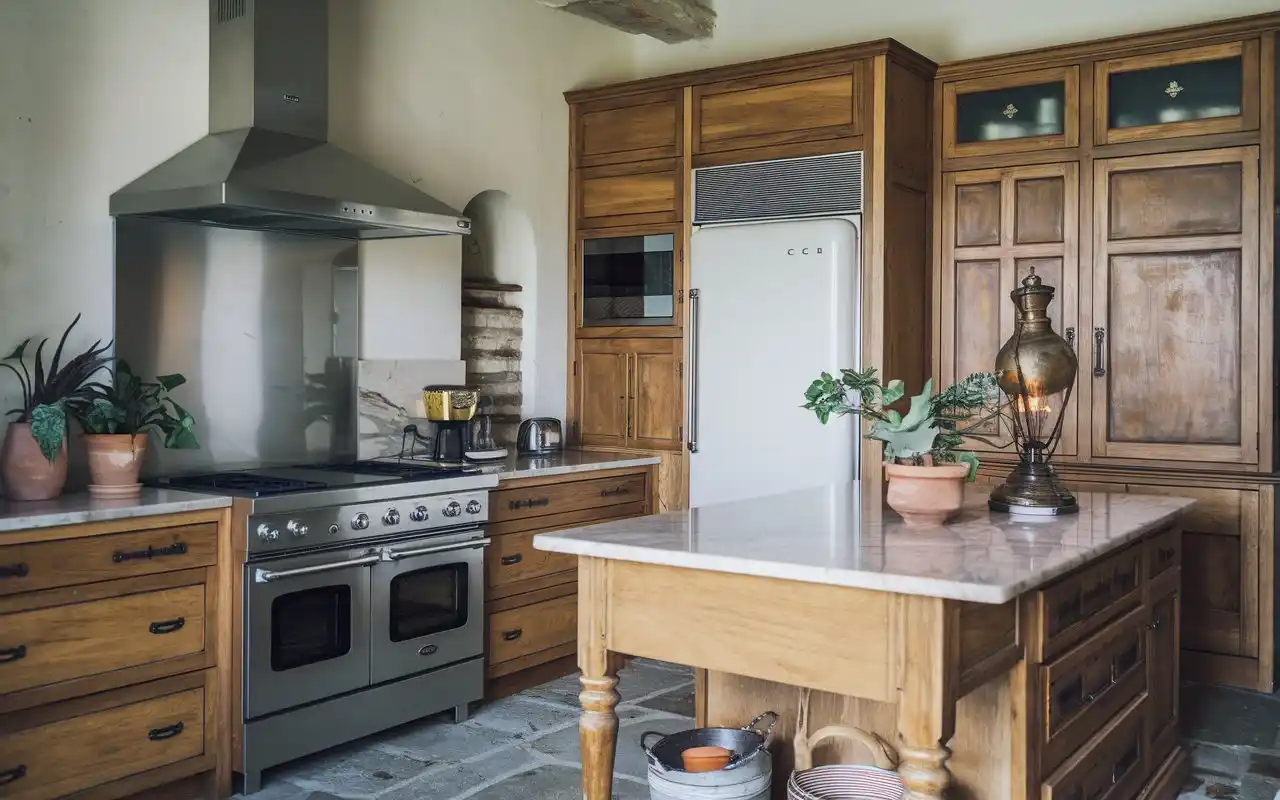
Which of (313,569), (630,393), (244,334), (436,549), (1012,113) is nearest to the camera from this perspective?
(313,569)

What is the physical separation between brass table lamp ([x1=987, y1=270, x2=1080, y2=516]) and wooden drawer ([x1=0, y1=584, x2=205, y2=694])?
2198mm

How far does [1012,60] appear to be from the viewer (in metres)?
4.79

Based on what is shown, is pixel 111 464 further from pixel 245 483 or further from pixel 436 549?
pixel 436 549

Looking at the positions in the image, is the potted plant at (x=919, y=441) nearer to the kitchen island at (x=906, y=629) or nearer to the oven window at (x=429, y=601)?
the kitchen island at (x=906, y=629)

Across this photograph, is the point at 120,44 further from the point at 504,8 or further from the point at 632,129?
the point at 632,129

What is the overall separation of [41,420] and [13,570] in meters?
0.45

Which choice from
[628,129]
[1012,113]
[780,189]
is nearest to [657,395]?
[780,189]

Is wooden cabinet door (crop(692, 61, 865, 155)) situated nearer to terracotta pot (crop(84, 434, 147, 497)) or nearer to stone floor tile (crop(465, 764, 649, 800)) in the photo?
stone floor tile (crop(465, 764, 649, 800))

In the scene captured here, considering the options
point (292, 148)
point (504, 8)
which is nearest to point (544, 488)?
point (292, 148)

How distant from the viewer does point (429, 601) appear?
154 inches

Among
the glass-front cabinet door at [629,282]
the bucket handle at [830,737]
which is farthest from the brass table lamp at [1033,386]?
the glass-front cabinet door at [629,282]

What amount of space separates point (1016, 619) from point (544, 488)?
2378 millimetres

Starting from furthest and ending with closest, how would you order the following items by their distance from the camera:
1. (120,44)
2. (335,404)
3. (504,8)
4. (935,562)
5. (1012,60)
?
1. (504,8)
2. (1012,60)
3. (335,404)
4. (120,44)
5. (935,562)

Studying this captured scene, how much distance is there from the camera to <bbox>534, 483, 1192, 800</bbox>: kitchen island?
2059mm
